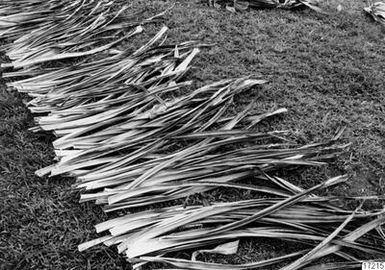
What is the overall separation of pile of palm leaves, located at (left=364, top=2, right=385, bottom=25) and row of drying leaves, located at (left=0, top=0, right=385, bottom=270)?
5.31 ft

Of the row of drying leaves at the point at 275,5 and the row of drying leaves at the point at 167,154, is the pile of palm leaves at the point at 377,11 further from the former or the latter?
the row of drying leaves at the point at 167,154

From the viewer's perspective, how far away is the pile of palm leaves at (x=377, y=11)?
3379mm

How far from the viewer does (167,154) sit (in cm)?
207

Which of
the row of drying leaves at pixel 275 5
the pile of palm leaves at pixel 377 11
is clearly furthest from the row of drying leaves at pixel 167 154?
the pile of palm leaves at pixel 377 11

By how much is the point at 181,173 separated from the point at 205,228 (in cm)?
33

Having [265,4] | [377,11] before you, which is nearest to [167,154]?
[265,4]

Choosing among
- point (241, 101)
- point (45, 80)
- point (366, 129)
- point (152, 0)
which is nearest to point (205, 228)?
point (241, 101)

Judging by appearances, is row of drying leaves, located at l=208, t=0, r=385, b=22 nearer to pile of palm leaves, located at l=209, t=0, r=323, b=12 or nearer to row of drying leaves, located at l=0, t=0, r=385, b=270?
pile of palm leaves, located at l=209, t=0, r=323, b=12

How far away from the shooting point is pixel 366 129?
2.29m

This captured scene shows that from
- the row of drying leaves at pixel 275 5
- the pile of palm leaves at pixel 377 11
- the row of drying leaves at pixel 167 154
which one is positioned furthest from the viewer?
the row of drying leaves at pixel 275 5

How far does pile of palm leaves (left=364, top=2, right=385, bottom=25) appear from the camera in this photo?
338cm

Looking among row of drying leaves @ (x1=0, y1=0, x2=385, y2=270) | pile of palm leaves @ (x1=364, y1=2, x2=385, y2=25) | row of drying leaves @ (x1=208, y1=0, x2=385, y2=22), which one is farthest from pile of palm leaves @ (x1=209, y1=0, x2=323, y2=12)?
row of drying leaves @ (x1=0, y1=0, x2=385, y2=270)

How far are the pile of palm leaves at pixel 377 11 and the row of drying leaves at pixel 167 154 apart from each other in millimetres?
1619

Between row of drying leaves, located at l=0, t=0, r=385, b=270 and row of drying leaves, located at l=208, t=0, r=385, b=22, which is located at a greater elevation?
row of drying leaves, located at l=208, t=0, r=385, b=22
